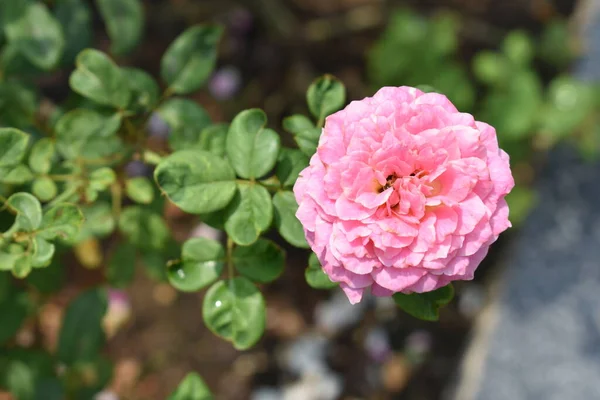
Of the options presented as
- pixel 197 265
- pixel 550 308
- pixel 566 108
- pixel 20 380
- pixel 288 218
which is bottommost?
pixel 550 308

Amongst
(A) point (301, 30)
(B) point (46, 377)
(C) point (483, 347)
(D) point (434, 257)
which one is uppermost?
(D) point (434, 257)

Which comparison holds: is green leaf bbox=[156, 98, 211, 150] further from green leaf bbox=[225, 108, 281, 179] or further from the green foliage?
the green foliage

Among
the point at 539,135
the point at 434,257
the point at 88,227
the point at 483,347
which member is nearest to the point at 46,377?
the point at 88,227

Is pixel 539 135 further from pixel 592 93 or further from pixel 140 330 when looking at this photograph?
pixel 140 330

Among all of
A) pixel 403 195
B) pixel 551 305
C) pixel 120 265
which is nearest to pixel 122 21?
pixel 120 265

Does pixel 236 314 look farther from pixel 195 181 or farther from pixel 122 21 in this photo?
pixel 122 21

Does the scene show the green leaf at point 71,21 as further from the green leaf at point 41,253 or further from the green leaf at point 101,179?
the green leaf at point 41,253
